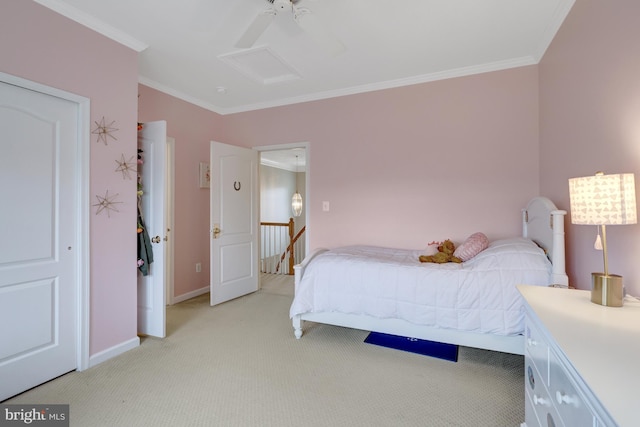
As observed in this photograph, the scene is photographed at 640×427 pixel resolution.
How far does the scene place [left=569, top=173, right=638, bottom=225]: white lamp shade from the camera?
122 cm

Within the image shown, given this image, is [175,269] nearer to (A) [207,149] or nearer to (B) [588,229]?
(A) [207,149]

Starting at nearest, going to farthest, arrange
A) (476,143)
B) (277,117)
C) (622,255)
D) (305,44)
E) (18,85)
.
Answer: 1. (622,255)
2. (18,85)
3. (305,44)
4. (476,143)
5. (277,117)

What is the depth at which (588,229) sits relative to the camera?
195 cm

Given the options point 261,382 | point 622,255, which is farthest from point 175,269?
point 622,255

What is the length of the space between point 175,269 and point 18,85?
2.41 metres

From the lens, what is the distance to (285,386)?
81.0 inches

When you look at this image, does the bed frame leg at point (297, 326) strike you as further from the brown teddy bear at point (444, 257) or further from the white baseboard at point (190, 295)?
the white baseboard at point (190, 295)

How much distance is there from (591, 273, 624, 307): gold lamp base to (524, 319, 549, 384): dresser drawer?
291mm

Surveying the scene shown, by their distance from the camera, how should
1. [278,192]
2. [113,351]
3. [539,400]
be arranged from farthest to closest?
[278,192]
[113,351]
[539,400]

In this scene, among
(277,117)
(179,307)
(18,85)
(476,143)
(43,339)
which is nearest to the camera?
(18,85)

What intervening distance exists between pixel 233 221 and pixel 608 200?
11.7ft

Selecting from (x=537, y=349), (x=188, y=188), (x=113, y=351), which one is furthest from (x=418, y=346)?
(x=188, y=188)

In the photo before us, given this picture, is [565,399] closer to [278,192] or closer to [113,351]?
[113,351]

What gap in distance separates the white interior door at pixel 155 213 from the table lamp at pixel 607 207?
9.54 feet
